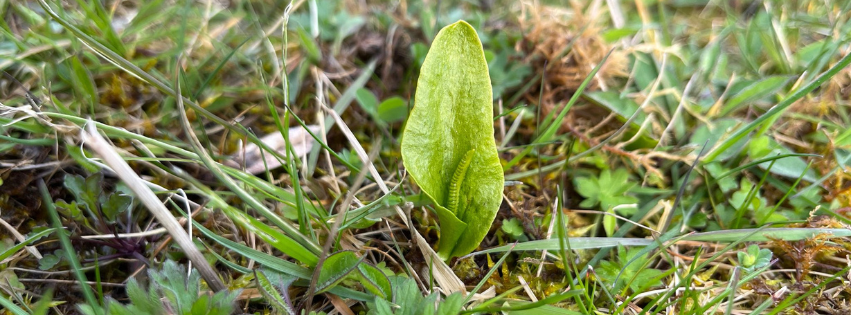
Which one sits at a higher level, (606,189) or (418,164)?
(418,164)

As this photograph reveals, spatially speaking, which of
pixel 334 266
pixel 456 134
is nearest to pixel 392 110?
pixel 456 134

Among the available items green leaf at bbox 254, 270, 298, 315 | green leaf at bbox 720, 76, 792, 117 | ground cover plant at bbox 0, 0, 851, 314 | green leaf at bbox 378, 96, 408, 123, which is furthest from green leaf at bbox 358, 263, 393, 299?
green leaf at bbox 720, 76, 792, 117

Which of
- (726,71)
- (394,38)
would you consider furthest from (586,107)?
(394,38)

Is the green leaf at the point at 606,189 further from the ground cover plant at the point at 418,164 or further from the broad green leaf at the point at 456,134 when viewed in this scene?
the broad green leaf at the point at 456,134

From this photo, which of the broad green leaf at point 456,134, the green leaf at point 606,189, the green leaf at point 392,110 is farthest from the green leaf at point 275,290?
the green leaf at point 606,189

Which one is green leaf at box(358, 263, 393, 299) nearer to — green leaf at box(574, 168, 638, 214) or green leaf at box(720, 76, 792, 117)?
green leaf at box(574, 168, 638, 214)

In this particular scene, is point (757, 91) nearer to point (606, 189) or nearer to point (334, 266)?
point (606, 189)

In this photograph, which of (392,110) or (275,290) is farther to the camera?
(392,110)
